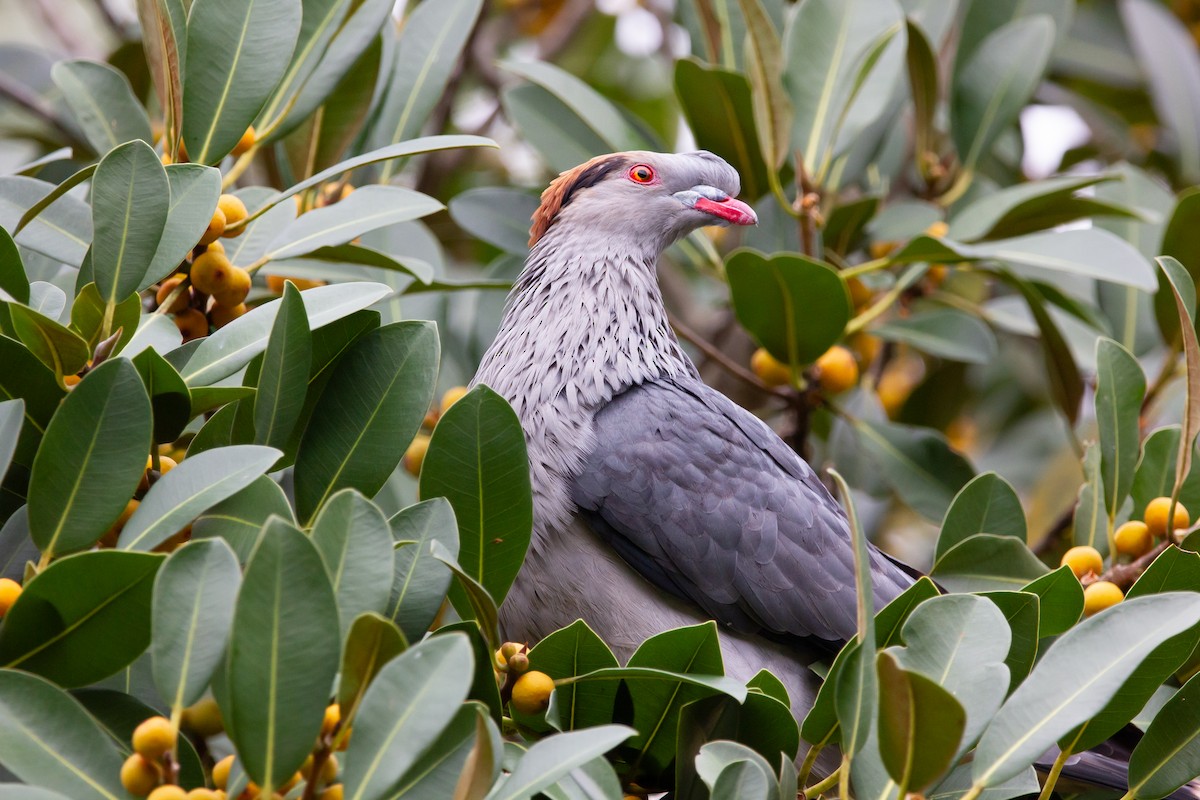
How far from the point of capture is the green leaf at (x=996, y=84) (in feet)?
14.5

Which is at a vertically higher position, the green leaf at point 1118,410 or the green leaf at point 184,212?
the green leaf at point 184,212

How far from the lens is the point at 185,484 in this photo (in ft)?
6.71

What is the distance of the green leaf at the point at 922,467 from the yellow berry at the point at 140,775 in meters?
2.91

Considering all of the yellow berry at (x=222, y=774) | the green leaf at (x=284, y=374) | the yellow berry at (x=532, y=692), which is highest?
the green leaf at (x=284, y=374)

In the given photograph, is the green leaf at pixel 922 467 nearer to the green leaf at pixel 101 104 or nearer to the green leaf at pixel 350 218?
the green leaf at pixel 350 218

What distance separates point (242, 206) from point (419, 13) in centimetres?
130

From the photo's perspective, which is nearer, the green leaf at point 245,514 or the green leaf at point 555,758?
the green leaf at point 555,758

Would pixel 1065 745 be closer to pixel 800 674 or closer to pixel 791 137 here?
pixel 800 674

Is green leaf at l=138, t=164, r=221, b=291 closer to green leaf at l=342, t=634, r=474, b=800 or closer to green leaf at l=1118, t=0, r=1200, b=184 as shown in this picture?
green leaf at l=342, t=634, r=474, b=800

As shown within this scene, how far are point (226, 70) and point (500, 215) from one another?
5.82ft

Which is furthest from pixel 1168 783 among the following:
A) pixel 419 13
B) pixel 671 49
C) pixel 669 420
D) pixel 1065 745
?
pixel 671 49

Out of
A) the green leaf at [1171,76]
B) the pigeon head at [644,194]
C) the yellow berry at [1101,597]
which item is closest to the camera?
the yellow berry at [1101,597]

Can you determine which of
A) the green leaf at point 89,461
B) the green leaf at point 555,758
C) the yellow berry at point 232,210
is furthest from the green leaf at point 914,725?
the yellow berry at point 232,210

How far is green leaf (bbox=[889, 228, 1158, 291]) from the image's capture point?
355cm
